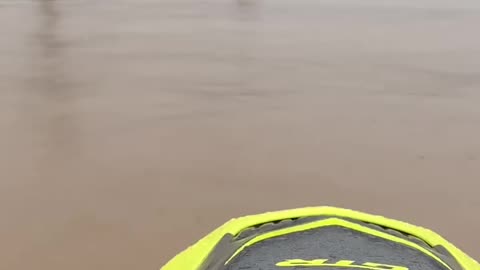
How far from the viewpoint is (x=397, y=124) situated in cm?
352

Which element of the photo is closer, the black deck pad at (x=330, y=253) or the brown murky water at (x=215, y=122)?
the black deck pad at (x=330, y=253)

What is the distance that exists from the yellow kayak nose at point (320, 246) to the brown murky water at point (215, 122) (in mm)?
1145

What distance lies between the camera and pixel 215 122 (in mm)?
3543

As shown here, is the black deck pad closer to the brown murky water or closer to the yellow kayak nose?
the yellow kayak nose

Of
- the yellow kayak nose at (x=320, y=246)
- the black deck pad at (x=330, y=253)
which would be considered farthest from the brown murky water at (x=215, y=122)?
the black deck pad at (x=330, y=253)

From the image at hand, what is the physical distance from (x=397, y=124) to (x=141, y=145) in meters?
1.13

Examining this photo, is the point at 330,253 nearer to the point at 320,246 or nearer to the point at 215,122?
the point at 320,246

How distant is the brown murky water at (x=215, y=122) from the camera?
2.74m

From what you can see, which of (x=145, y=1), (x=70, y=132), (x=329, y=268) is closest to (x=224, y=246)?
(x=329, y=268)

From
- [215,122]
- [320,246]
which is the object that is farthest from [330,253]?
[215,122]

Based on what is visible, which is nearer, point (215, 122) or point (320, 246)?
point (320, 246)

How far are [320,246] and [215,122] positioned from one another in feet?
7.60

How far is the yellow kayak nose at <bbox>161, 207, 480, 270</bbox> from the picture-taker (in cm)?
121

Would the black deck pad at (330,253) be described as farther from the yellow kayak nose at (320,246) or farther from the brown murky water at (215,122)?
the brown murky water at (215,122)
